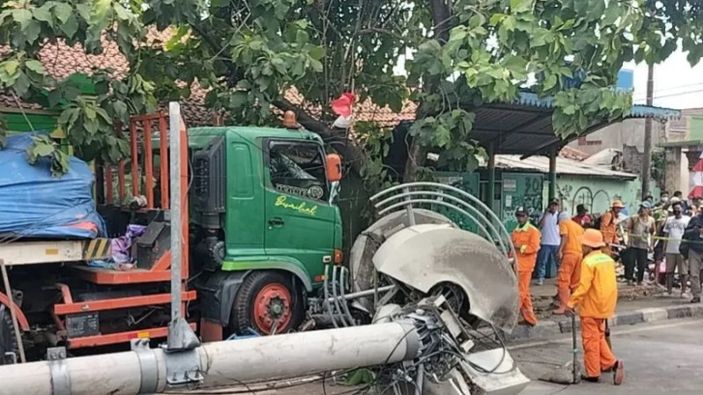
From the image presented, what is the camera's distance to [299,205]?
8062 mm

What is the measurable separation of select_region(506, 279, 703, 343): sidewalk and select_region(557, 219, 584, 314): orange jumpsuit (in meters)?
0.38

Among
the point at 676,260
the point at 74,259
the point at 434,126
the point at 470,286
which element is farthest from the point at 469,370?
the point at 676,260

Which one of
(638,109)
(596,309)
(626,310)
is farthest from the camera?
(638,109)

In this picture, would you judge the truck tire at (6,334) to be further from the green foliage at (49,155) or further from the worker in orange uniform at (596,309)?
the worker in orange uniform at (596,309)

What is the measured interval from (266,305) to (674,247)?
869 centimetres

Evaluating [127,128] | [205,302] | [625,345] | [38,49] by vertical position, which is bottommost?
[625,345]

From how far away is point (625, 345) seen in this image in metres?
9.43

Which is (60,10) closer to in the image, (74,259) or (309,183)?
(74,259)

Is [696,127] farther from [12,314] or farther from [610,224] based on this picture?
[12,314]

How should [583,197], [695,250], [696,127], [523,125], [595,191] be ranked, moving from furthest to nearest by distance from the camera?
[696,127] → [595,191] → [583,197] → [523,125] → [695,250]

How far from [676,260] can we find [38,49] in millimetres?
11198

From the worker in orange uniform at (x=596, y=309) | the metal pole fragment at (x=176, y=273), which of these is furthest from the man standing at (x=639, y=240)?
the metal pole fragment at (x=176, y=273)

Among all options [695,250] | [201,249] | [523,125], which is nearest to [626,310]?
[695,250]

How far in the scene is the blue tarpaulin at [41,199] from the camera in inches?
243
